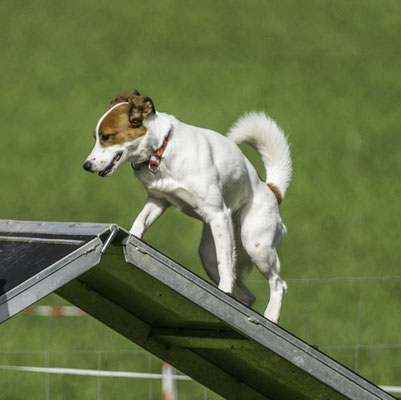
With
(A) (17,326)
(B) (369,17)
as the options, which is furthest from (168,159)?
(B) (369,17)

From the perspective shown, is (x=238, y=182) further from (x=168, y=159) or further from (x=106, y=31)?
(x=106, y=31)

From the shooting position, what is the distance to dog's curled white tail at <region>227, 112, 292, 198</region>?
4.55 m

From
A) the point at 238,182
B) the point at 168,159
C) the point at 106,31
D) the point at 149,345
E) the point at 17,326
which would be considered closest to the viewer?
the point at 168,159

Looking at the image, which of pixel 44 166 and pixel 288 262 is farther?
pixel 44 166

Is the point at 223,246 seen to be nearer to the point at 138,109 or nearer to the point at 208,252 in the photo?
the point at 208,252

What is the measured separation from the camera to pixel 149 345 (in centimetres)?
432

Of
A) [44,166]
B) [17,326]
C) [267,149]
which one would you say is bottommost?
[267,149]

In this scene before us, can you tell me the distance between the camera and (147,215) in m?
3.94

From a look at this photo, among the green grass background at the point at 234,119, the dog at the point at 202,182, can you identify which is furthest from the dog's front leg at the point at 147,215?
the green grass background at the point at 234,119

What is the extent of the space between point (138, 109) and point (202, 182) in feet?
1.47

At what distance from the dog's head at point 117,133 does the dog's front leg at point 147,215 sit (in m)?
0.35

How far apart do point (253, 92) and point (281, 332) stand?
9474 mm

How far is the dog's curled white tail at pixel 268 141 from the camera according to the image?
455 centimetres

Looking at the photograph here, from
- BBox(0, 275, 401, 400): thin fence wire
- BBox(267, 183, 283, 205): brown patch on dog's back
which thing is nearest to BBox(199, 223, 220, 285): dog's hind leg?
BBox(267, 183, 283, 205): brown patch on dog's back
